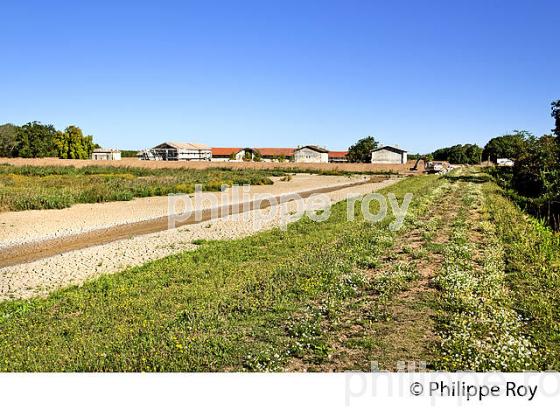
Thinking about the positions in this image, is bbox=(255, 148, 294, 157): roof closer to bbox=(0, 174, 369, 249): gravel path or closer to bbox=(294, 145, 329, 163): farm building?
bbox=(294, 145, 329, 163): farm building

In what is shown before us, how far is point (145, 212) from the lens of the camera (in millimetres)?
25500

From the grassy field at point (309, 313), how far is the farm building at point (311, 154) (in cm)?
11568

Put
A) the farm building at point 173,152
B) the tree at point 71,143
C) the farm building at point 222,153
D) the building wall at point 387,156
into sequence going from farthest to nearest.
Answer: the farm building at point 222,153, the farm building at point 173,152, the building wall at point 387,156, the tree at point 71,143

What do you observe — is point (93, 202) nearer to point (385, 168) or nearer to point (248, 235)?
point (248, 235)

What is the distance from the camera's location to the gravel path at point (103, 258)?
33.8 ft

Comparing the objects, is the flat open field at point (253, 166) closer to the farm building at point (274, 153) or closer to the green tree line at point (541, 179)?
the green tree line at point (541, 179)

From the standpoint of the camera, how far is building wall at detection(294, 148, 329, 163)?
127m

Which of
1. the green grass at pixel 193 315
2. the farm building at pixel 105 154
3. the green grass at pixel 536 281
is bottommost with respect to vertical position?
the green grass at pixel 193 315

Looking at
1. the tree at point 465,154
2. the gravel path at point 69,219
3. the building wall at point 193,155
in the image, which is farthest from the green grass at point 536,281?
the tree at point 465,154

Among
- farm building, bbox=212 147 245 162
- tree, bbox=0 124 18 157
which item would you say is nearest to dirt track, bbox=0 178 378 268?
tree, bbox=0 124 18 157

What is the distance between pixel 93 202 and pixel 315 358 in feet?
90.9

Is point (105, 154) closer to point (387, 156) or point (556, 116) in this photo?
point (387, 156)

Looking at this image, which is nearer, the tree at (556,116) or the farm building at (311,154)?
the tree at (556,116)

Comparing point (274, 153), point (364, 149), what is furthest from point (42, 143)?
point (364, 149)
